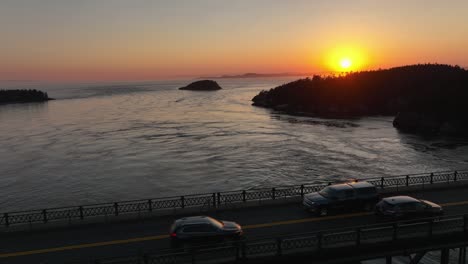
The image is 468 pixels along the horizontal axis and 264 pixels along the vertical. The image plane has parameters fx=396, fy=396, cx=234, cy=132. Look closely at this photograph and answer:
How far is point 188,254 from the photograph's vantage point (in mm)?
17453

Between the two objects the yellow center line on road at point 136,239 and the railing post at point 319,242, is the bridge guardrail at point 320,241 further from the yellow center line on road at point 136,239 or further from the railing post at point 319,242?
the yellow center line on road at point 136,239

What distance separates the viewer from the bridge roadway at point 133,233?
1909cm

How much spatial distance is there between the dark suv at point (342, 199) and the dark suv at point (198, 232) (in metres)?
6.74

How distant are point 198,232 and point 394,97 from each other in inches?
5670

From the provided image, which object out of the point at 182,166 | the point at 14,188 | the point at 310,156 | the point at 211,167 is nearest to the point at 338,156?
the point at 310,156

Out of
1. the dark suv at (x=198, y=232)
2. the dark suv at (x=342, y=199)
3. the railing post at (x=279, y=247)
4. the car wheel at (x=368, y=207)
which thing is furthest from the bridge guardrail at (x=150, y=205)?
the railing post at (x=279, y=247)

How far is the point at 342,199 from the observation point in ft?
78.2

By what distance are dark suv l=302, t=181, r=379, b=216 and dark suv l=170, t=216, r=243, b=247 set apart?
674 cm

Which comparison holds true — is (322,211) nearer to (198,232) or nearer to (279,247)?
(279,247)

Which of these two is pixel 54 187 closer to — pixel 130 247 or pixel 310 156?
pixel 130 247

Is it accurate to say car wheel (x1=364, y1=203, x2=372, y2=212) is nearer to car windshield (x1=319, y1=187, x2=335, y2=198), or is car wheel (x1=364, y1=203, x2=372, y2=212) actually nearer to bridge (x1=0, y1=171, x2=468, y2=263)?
bridge (x1=0, y1=171, x2=468, y2=263)

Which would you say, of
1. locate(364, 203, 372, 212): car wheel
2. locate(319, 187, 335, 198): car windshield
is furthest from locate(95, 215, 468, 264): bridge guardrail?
locate(319, 187, 335, 198): car windshield

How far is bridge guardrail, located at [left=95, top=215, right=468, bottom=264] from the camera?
17641 mm

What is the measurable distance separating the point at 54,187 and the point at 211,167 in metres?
20.9
